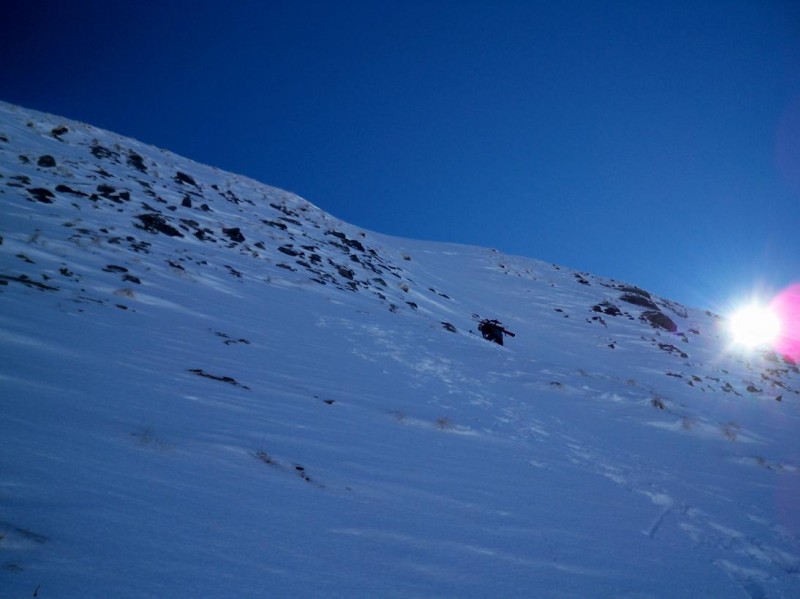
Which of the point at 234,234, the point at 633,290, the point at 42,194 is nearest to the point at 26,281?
the point at 42,194

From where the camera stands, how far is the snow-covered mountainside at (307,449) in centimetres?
212

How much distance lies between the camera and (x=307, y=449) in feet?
12.1

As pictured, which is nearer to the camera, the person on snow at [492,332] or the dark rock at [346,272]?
the person on snow at [492,332]

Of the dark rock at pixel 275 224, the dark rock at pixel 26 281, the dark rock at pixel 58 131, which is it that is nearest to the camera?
the dark rock at pixel 26 281

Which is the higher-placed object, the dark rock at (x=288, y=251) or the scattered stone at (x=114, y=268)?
the dark rock at (x=288, y=251)

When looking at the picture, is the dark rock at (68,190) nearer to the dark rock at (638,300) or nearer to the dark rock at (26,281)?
the dark rock at (26,281)

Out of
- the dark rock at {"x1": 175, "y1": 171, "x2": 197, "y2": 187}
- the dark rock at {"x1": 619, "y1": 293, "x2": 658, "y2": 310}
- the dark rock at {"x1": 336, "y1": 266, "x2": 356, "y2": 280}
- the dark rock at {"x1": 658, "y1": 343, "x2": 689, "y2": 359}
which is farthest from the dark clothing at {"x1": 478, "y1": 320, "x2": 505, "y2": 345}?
the dark rock at {"x1": 619, "y1": 293, "x2": 658, "y2": 310}

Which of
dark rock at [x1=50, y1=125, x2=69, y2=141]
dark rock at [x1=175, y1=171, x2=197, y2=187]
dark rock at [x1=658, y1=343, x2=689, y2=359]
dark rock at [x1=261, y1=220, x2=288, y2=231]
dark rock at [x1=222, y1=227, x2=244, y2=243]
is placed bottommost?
dark rock at [x1=222, y1=227, x2=244, y2=243]

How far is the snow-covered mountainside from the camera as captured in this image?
2.12m

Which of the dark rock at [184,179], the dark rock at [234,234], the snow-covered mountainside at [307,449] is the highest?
the dark rock at [184,179]

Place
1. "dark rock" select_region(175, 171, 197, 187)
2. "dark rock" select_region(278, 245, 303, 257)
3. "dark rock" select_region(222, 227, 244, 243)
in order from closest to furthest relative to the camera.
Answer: "dark rock" select_region(222, 227, 244, 243)
"dark rock" select_region(278, 245, 303, 257)
"dark rock" select_region(175, 171, 197, 187)

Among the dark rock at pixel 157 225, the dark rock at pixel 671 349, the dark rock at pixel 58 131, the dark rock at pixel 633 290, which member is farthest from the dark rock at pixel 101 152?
the dark rock at pixel 633 290

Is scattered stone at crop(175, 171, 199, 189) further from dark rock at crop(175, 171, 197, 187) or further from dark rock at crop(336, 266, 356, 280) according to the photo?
dark rock at crop(336, 266, 356, 280)

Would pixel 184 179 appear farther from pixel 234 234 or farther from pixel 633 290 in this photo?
pixel 633 290
